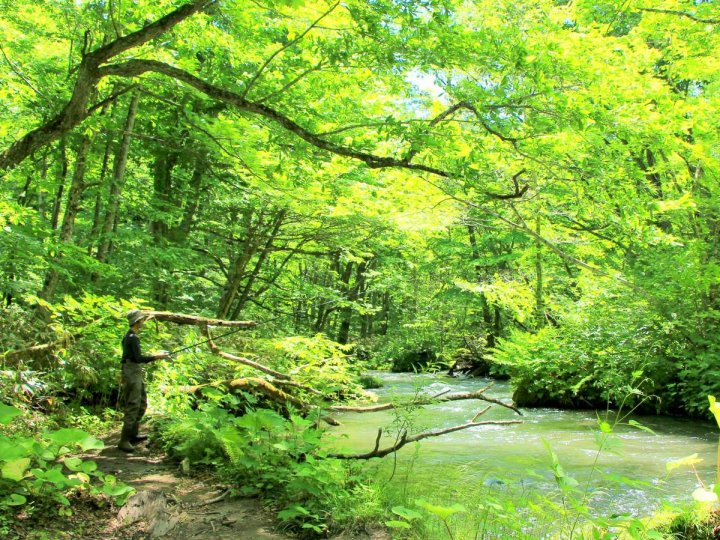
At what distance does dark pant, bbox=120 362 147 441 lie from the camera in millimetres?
5715

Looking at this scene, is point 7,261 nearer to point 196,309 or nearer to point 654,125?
point 196,309

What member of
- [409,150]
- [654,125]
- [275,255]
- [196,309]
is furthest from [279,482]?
[275,255]

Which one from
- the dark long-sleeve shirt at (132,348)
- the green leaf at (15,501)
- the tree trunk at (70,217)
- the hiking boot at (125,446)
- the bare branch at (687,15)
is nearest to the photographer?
the green leaf at (15,501)

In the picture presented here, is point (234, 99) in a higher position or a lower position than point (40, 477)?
higher

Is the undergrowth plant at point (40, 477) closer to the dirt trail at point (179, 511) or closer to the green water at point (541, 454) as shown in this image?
the dirt trail at point (179, 511)

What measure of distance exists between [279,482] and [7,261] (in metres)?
5.11

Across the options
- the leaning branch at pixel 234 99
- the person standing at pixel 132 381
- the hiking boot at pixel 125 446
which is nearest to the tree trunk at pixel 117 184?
the person standing at pixel 132 381

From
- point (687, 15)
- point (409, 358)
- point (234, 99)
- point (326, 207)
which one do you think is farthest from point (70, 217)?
point (409, 358)

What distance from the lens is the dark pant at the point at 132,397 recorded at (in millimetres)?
5715

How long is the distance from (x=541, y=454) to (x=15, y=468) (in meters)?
6.63

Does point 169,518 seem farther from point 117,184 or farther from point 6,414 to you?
point 117,184

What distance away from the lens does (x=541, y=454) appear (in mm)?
7449

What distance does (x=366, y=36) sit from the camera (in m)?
4.63

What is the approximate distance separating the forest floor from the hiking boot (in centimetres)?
84
